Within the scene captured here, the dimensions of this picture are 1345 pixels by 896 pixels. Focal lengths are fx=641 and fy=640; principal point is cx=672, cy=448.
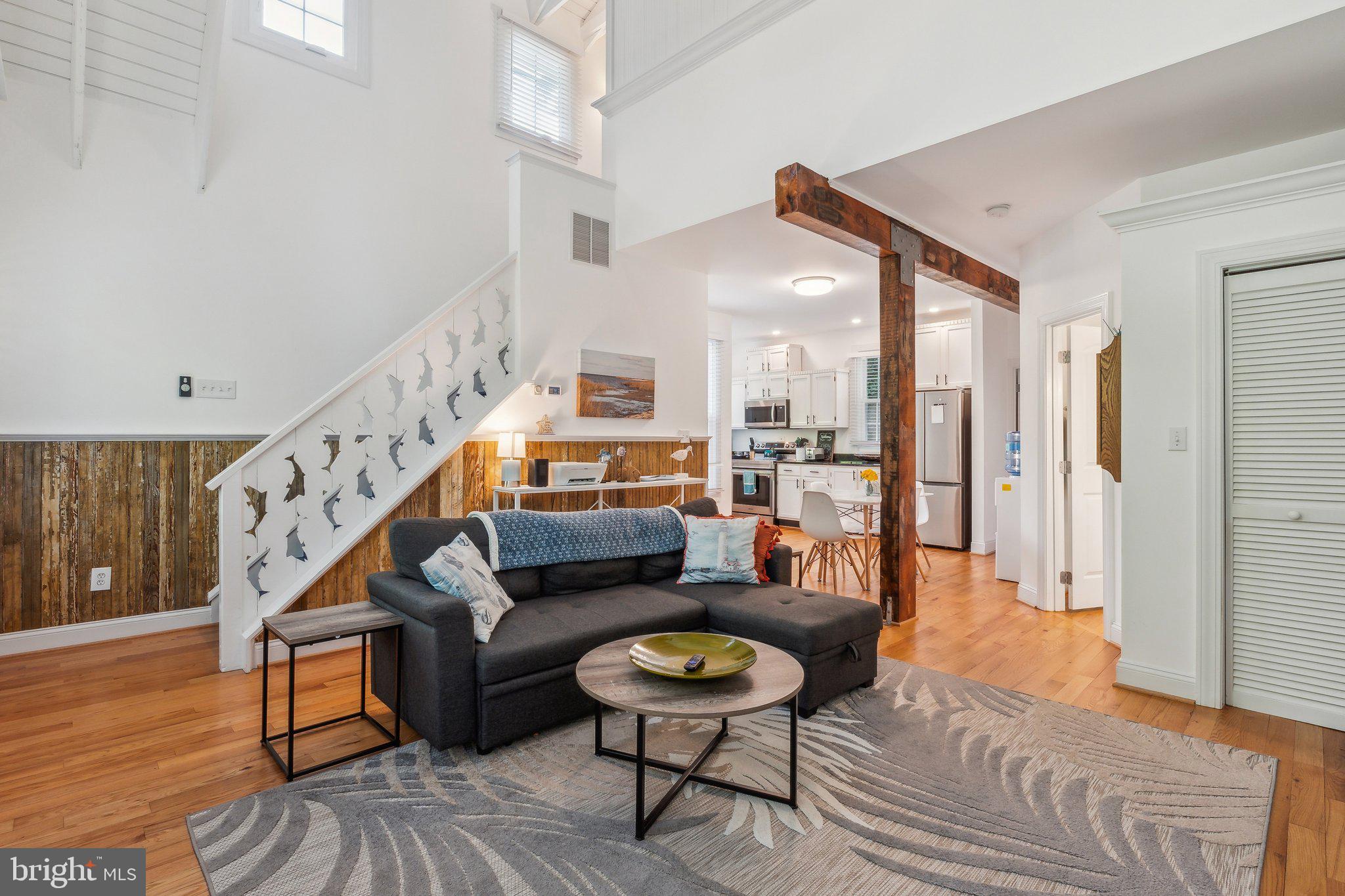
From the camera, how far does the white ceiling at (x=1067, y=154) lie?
107 inches

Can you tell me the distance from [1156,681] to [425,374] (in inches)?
179

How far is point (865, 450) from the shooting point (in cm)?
874

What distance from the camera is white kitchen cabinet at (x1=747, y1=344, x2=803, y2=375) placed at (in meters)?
9.34

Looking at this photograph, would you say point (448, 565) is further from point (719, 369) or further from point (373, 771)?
point (719, 369)

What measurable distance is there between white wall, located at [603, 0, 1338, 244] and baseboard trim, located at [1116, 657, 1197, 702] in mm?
2822

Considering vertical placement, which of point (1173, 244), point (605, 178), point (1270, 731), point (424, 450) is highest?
point (605, 178)

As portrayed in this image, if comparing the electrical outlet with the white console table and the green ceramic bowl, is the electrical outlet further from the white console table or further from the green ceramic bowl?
the green ceramic bowl

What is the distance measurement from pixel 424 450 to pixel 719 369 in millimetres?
4642

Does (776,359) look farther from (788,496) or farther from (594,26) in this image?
(594,26)

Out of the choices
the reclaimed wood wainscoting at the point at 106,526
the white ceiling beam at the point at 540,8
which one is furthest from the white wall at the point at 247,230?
the white ceiling beam at the point at 540,8

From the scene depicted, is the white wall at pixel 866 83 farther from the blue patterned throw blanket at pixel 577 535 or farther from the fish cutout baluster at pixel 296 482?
the fish cutout baluster at pixel 296 482

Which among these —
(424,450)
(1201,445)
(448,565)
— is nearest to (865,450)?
(1201,445)

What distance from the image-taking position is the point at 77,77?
370 centimetres

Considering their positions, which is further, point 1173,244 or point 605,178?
point 605,178
